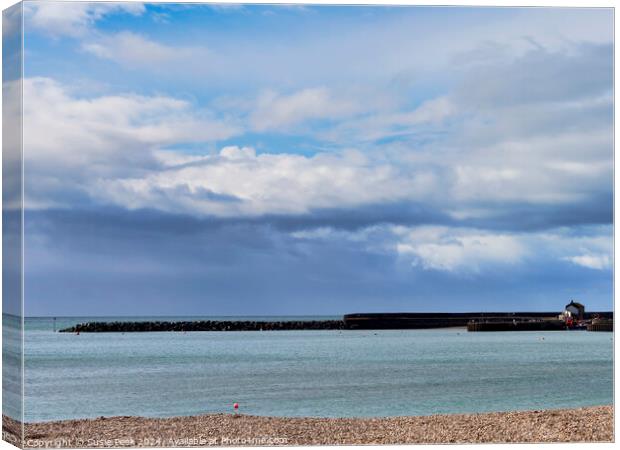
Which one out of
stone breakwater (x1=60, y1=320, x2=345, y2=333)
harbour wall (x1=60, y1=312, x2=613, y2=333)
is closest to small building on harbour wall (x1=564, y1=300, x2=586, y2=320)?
harbour wall (x1=60, y1=312, x2=613, y2=333)

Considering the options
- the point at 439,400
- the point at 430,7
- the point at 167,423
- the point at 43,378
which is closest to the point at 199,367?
the point at 43,378

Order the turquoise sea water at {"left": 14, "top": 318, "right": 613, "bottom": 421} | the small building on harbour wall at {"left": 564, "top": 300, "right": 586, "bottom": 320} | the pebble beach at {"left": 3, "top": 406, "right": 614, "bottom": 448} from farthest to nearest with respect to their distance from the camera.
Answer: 1. the small building on harbour wall at {"left": 564, "top": 300, "right": 586, "bottom": 320}
2. the turquoise sea water at {"left": 14, "top": 318, "right": 613, "bottom": 421}
3. the pebble beach at {"left": 3, "top": 406, "right": 614, "bottom": 448}

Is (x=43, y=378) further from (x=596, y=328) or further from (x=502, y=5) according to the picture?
(x=596, y=328)

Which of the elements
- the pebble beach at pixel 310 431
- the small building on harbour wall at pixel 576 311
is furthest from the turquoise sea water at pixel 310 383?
the small building on harbour wall at pixel 576 311

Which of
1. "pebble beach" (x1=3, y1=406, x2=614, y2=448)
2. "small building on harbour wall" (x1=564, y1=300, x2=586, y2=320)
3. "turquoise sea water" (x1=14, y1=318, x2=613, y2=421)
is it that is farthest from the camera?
"small building on harbour wall" (x1=564, y1=300, x2=586, y2=320)

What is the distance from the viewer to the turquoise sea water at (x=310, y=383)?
16719 mm

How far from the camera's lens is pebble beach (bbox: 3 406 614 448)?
11641 millimetres

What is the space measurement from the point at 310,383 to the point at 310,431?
10.3 m

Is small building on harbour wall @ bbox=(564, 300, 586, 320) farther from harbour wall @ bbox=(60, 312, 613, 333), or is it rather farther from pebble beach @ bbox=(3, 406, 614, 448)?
pebble beach @ bbox=(3, 406, 614, 448)

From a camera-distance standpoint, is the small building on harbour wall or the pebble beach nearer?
the pebble beach

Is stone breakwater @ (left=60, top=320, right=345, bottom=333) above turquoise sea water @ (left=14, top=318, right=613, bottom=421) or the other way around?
above

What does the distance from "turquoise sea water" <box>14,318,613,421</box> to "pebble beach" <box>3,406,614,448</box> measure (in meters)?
1.31

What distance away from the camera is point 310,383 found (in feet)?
73.4

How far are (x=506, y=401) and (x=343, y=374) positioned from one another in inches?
352
